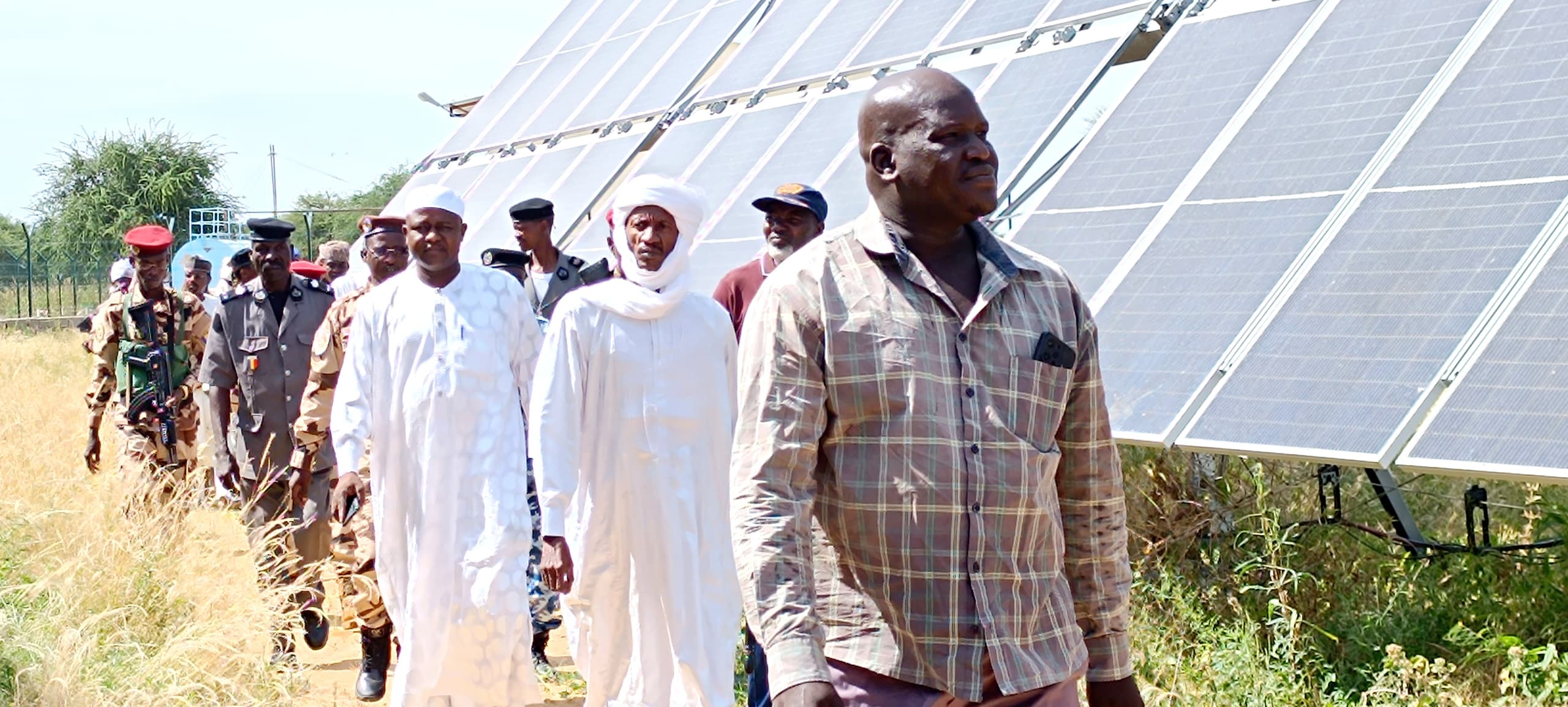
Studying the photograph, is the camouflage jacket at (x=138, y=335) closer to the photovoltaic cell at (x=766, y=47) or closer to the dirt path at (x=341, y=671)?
the dirt path at (x=341, y=671)

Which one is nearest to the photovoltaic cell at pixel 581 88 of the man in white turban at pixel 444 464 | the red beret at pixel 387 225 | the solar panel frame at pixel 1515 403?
the red beret at pixel 387 225

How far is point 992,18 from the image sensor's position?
8805mm

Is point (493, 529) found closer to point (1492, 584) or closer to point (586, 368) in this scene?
point (586, 368)

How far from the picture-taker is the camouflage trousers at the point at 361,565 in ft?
21.5

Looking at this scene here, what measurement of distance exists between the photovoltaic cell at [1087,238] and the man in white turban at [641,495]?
1.54 metres

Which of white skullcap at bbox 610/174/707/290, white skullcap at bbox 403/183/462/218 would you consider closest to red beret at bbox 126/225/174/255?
white skullcap at bbox 403/183/462/218

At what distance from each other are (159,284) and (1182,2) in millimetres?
4942

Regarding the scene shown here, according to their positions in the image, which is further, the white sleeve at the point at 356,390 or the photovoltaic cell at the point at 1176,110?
the photovoltaic cell at the point at 1176,110

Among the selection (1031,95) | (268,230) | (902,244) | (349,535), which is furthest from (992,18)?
(902,244)

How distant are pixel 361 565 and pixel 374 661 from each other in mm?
483

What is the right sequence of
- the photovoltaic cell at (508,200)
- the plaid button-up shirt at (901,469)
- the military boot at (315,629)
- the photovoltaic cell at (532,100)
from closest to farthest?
the plaid button-up shirt at (901,469)
the military boot at (315,629)
the photovoltaic cell at (508,200)
the photovoltaic cell at (532,100)

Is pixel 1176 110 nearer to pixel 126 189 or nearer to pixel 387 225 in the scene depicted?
pixel 387 225

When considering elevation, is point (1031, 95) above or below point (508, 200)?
below

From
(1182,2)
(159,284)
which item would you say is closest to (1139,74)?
(1182,2)
